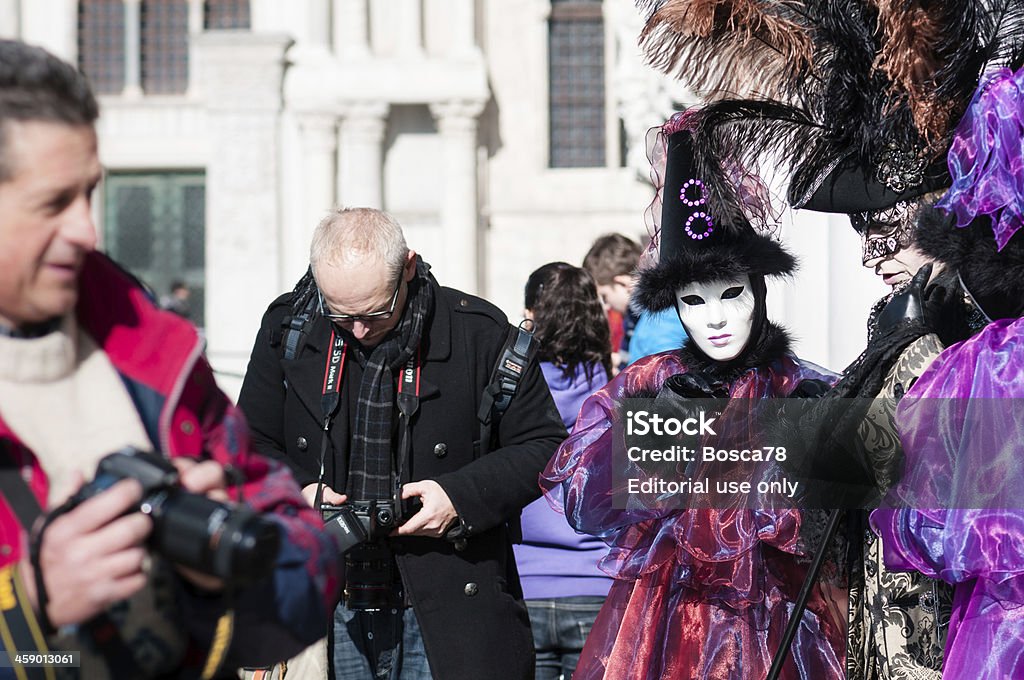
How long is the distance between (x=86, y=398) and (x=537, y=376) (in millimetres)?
1808

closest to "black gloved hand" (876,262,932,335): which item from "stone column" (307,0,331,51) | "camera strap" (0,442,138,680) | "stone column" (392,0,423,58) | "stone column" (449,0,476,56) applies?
"camera strap" (0,442,138,680)

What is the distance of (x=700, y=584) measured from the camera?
342 centimetres

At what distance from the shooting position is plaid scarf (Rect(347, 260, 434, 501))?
3.26 m

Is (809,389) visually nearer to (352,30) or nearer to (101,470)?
(101,470)

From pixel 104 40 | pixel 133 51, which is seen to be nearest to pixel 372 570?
pixel 133 51

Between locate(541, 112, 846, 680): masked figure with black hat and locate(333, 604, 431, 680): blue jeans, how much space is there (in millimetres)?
519

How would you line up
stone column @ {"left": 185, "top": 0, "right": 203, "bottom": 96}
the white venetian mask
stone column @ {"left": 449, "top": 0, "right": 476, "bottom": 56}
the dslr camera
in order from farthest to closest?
stone column @ {"left": 185, "top": 0, "right": 203, "bottom": 96} < stone column @ {"left": 449, "top": 0, "right": 476, "bottom": 56} < the white venetian mask < the dslr camera

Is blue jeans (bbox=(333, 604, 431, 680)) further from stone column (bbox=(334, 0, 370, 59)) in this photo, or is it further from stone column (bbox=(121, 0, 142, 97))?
stone column (bbox=(121, 0, 142, 97))

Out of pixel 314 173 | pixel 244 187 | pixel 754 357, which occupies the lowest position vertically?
pixel 754 357

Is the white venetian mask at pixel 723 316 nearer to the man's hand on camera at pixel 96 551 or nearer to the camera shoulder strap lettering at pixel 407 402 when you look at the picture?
the camera shoulder strap lettering at pixel 407 402

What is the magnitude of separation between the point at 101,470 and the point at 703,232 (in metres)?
2.25

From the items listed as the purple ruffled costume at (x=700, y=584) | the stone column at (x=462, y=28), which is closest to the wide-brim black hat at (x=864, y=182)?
the purple ruffled costume at (x=700, y=584)

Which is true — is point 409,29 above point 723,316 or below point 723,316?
above

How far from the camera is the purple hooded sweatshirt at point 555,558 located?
Result: 4203mm
